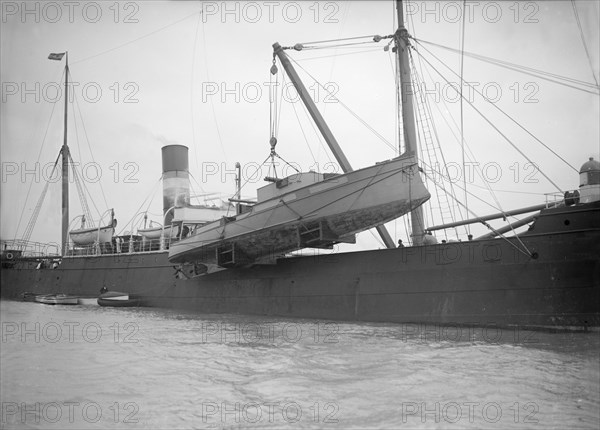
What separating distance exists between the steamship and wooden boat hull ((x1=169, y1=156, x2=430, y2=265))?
3cm

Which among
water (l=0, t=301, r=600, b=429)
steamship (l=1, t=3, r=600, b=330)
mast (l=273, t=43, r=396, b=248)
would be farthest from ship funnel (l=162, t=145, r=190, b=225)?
water (l=0, t=301, r=600, b=429)

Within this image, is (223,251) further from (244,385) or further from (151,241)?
(244,385)

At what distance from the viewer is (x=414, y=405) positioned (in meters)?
5.86

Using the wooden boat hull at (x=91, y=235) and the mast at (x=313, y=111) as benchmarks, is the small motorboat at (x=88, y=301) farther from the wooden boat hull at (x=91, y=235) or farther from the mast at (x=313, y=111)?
the mast at (x=313, y=111)

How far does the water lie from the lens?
5.35 metres

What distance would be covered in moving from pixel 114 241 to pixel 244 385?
2290 centimetres

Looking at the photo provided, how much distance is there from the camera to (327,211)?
14.4 metres

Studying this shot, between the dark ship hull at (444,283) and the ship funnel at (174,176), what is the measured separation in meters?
5.29

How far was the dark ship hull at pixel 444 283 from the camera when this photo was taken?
11875 mm

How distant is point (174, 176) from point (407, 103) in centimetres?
1322
